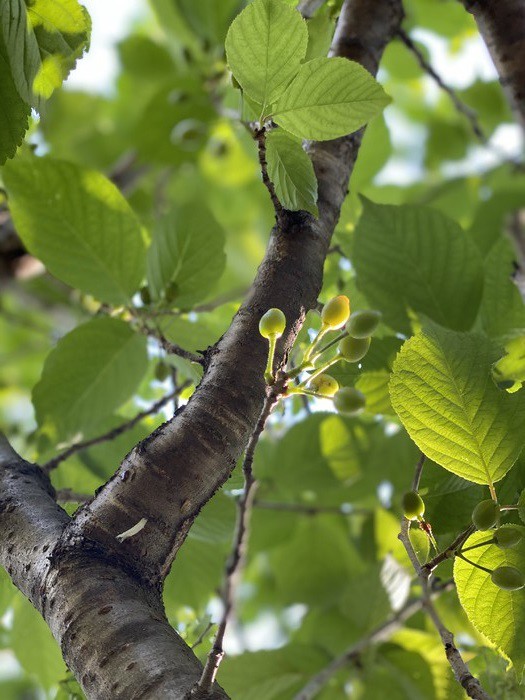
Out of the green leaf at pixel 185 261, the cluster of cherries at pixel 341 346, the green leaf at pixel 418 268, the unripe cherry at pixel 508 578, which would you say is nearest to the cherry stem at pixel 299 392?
the cluster of cherries at pixel 341 346

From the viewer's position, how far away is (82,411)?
138cm

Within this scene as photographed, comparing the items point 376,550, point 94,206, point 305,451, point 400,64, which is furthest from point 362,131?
point 400,64

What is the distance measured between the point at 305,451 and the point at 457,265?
75 centimetres

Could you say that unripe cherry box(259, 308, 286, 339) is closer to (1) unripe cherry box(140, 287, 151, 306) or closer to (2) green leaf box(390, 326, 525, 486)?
(2) green leaf box(390, 326, 525, 486)

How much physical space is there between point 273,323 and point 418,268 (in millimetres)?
537

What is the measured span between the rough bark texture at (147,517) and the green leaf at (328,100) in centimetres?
11

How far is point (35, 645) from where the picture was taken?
136 centimetres

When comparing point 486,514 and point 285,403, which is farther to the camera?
point 285,403

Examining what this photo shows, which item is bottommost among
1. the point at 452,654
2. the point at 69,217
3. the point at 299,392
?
the point at 452,654

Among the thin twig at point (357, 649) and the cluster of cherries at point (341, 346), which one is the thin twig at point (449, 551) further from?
the thin twig at point (357, 649)

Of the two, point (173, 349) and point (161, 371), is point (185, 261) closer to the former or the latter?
point (161, 371)

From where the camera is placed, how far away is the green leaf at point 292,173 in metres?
0.84

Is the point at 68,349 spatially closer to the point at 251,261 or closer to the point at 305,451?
the point at 305,451

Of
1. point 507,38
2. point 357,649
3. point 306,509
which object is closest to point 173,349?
point 507,38
